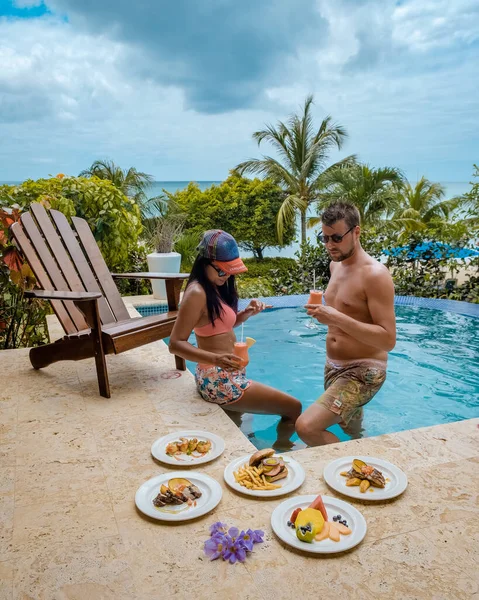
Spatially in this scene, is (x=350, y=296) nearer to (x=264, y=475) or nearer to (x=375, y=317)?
Answer: (x=375, y=317)

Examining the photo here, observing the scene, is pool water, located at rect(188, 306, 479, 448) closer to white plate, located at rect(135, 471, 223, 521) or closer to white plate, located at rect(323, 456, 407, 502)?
white plate, located at rect(323, 456, 407, 502)

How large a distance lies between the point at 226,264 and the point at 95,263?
1.95m

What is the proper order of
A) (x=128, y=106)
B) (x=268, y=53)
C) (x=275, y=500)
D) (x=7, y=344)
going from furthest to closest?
(x=128, y=106), (x=268, y=53), (x=7, y=344), (x=275, y=500)

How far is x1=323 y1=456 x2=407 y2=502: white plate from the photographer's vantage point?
81.2 inches

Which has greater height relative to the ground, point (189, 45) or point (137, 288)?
point (189, 45)

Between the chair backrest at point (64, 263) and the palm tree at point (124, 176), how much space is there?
16.0 m

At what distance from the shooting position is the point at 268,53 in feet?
32.5

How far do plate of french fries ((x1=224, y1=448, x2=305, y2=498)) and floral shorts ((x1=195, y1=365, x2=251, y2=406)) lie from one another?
26.2 inches

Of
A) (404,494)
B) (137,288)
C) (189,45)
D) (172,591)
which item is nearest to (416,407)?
(404,494)

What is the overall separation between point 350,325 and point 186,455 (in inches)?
43.8

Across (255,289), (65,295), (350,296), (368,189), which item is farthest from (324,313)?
(368,189)

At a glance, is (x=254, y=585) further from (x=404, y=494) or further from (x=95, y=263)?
(x=95, y=263)

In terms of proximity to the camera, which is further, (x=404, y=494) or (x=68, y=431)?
(x=68, y=431)

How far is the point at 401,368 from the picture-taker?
532 centimetres
